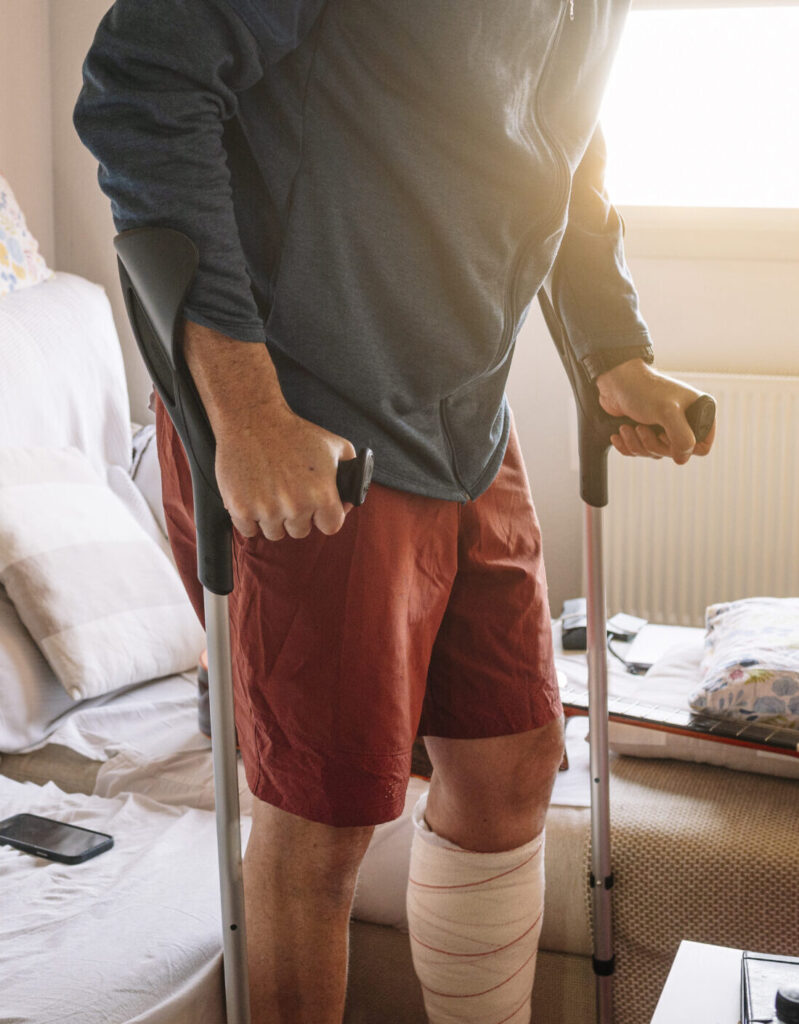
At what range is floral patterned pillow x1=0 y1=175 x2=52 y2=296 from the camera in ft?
6.75

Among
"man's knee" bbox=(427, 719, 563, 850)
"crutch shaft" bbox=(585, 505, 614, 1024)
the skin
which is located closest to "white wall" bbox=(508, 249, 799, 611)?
"crutch shaft" bbox=(585, 505, 614, 1024)

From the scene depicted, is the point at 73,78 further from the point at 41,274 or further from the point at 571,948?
the point at 571,948

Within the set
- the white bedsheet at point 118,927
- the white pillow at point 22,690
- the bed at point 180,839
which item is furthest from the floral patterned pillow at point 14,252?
the white bedsheet at point 118,927

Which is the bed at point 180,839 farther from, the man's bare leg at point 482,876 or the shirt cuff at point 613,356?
the shirt cuff at point 613,356

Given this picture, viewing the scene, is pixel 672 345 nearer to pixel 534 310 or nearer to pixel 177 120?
pixel 534 310

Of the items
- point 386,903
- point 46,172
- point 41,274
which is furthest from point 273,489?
point 46,172

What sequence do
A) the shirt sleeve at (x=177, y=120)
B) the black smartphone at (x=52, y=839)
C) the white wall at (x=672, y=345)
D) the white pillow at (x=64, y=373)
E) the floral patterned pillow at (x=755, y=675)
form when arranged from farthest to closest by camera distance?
the white wall at (x=672, y=345) < the white pillow at (x=64, y=373) < the floral patterned pillow at (x=755, y=675) < the black smartphone at (x=52, y=839) < the shirt sleeve at (x=177, y=120)

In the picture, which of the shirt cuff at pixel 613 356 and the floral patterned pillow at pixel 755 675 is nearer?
the shirt cuff at pixel 613 356

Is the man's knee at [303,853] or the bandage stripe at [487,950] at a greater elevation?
the man's knee at [303,853]

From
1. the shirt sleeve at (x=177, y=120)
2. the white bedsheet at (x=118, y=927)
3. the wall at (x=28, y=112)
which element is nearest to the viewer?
the shirt sleeve at (x=177, y=120)

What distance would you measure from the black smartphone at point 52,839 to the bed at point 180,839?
0.06ft

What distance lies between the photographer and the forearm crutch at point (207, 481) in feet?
2.36

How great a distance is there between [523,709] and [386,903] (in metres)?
0.43

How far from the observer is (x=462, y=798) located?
1.04 meters
